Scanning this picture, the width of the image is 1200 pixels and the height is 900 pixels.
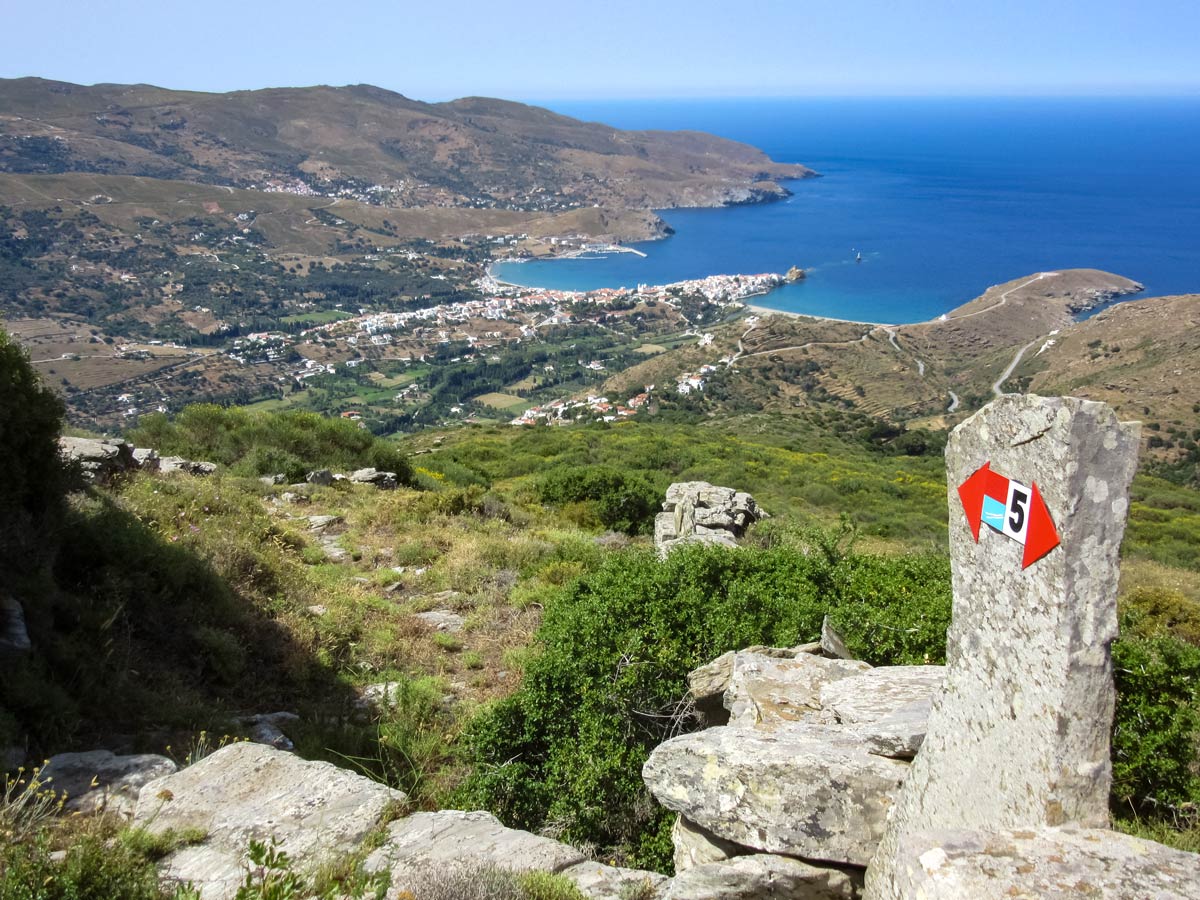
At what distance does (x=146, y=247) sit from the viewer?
136375mm

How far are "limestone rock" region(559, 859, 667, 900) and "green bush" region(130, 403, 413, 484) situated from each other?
1201 cm

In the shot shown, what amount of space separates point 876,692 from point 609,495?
10657 millimetres

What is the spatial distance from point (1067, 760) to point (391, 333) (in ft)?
379

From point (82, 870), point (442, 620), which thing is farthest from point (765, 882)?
point (442, 620)

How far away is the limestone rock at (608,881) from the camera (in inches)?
133

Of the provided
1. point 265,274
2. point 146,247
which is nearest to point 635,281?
point 265,274

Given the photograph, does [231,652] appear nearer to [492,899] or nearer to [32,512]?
[32,512]

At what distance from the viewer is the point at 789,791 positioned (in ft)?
10.5

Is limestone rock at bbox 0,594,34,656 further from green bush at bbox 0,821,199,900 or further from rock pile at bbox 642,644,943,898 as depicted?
rock pile at bbox 642,644,943,898

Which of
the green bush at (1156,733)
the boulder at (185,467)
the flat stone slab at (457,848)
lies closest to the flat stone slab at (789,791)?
the flat stone slab at (457,848)

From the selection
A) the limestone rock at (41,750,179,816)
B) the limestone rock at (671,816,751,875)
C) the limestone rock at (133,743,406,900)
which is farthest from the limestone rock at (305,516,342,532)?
the limestone rock at (671,816,751,875)

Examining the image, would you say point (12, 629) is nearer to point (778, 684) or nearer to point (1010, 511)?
point (778, 684)

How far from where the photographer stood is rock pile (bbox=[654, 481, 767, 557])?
443 inches

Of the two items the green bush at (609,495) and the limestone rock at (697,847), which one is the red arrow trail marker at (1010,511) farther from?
the green bush at (609,495)
